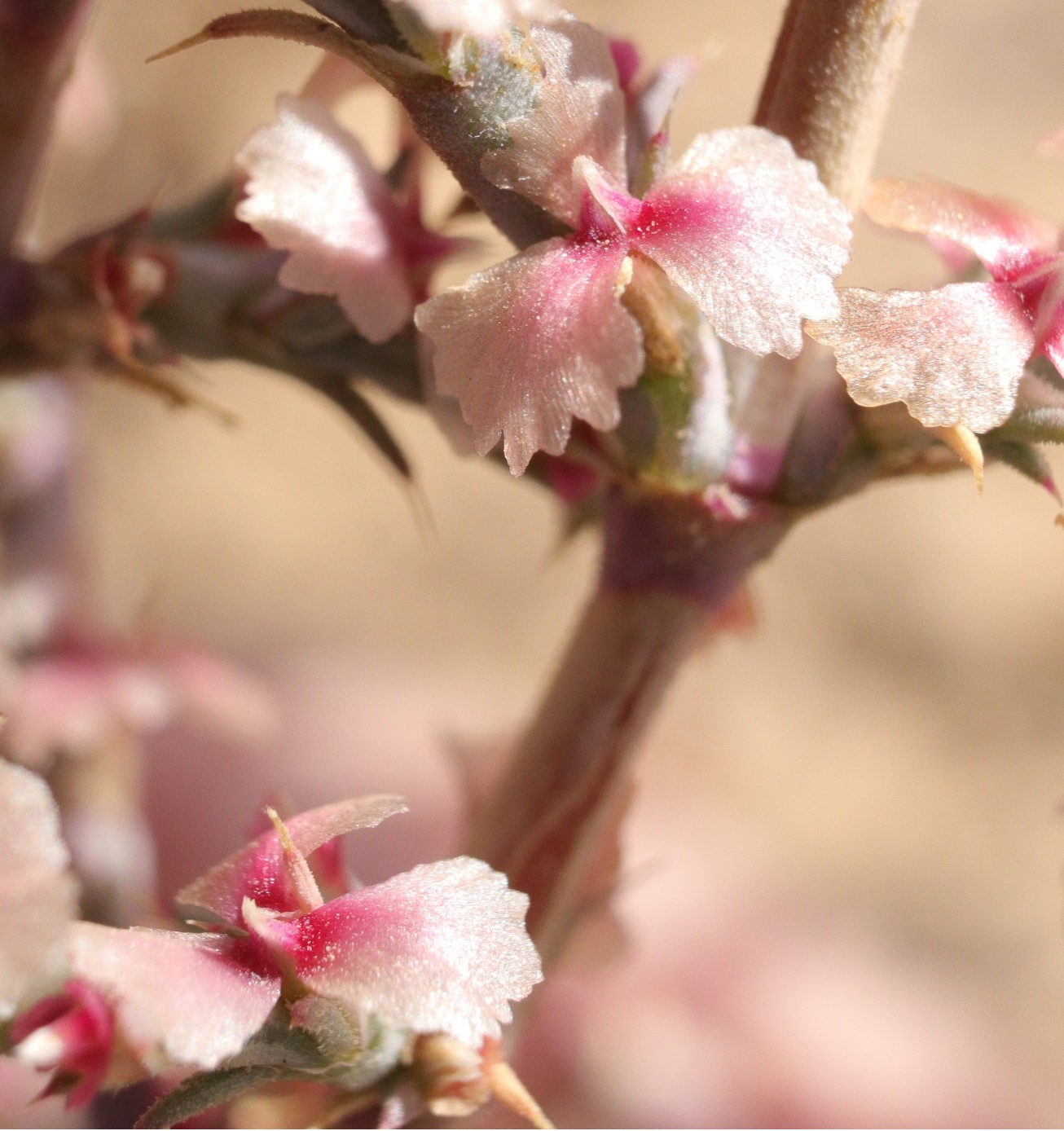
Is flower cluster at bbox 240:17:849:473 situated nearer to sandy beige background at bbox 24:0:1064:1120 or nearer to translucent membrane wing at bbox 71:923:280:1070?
translucent membrane wing at bbox 71:923:280:1070

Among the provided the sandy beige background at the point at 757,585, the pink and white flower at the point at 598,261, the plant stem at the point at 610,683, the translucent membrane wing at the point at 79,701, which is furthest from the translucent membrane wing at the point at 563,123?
the sandy beige background at the point at 757,585

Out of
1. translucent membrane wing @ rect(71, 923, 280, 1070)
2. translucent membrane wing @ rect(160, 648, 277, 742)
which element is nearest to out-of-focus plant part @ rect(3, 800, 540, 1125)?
translucent membrane wing @ rect(71, 923, 280, 1070)

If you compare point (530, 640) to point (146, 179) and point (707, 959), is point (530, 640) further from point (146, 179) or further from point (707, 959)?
point (146, 179)

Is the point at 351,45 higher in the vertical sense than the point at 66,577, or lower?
higher

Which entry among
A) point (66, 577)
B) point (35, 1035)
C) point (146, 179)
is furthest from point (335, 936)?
point (146, 179)

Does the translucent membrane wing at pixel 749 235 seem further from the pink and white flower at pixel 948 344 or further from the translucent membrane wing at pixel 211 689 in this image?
the translucent membrane wing at pixel 211 689

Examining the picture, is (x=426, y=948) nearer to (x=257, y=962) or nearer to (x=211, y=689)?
(x=257, y=962)
